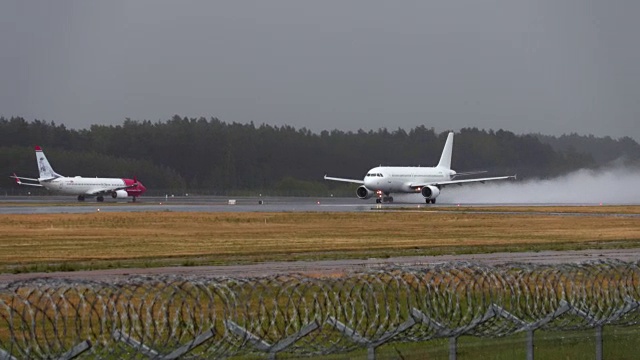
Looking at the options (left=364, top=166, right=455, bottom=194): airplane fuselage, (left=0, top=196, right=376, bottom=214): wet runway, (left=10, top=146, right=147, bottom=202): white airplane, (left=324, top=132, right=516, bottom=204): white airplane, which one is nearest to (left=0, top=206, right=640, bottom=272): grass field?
(left=0, top=196, right=376, bottom=214): wet runway

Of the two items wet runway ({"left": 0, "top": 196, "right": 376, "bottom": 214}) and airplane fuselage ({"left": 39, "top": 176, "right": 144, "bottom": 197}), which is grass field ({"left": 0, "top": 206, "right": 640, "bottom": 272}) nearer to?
wet runway ({"left": 0, "top": 196, "right": 376, "bottom": 214})

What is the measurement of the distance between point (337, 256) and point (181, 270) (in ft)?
32.3

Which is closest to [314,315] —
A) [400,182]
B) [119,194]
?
[400,182]

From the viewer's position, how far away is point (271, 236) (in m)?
65.3

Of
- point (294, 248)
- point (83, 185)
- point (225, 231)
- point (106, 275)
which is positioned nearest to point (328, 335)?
point (106, 275)

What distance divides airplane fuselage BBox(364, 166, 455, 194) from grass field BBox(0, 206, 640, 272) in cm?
4107

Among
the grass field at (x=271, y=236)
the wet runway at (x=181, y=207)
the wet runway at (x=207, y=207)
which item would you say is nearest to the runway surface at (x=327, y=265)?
the grass field at (x=271, y=236)

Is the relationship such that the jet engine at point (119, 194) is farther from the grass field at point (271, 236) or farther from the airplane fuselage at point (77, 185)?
the grass field at point (271, 236)

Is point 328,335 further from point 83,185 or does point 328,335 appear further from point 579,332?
point 83,185

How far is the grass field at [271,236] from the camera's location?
48.4 m

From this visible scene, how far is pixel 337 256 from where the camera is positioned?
47906 mm

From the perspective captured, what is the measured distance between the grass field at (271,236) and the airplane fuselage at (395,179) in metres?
41.1

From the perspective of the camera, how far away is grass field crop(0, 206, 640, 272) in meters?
48.4

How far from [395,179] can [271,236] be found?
3024 inches
